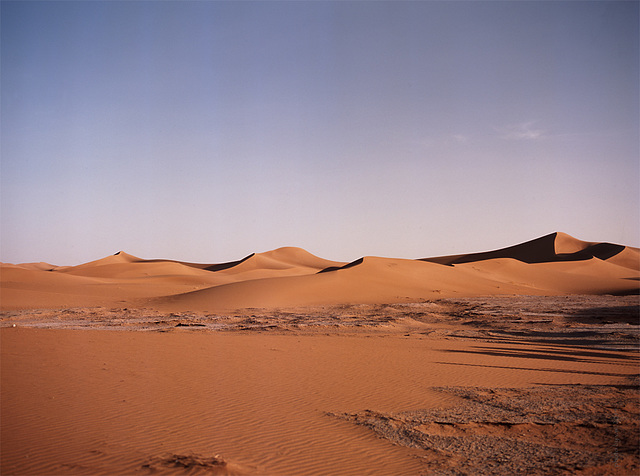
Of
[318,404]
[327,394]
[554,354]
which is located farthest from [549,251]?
[318,404]

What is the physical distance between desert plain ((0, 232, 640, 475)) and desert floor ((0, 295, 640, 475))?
0.14ft

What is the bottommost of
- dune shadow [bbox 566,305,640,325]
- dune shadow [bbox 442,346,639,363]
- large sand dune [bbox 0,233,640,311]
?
dune shadow [bbox 442,346,639,363]

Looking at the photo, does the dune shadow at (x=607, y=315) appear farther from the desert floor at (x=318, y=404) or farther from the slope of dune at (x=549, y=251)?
the slope of dune at (x=549, y=251)

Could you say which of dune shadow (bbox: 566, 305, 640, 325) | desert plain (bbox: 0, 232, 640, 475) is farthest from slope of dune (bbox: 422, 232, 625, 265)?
desert plain (bbox: 0, 232, 640, 475)

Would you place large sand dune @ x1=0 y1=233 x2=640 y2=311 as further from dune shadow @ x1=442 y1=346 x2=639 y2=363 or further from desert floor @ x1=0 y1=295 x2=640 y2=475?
dune shadow @ x1=442 y1=346 x2=639 y2=363

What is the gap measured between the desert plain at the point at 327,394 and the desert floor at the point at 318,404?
0.04 meters

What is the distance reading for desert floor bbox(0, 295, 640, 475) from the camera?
634 centimetres

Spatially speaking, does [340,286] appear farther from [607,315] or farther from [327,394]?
[327,394]

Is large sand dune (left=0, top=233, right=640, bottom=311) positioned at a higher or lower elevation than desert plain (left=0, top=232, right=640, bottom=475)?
higher

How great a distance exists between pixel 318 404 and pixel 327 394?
891 mm

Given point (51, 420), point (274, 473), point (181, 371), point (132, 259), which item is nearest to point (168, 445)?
point (274, 473)

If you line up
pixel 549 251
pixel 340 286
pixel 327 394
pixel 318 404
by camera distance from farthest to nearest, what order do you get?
pixel 549 251, pixel 340 286, pixel 327 394, pixel 318 404

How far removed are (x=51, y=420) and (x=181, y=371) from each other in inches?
173

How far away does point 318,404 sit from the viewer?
30.8 ft
